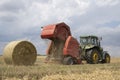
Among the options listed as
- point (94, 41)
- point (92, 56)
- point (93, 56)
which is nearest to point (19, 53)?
point (92, 56)

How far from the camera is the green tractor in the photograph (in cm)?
2667

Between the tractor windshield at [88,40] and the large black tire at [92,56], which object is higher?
the tractor windshield at [88,40]

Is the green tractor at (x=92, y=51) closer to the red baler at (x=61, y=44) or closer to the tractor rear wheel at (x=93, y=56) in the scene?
the tractor rear wheel at (x=93, y=56)

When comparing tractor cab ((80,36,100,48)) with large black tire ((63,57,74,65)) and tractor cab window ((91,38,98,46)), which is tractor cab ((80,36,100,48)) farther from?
large black tire ((63,57,74,65))

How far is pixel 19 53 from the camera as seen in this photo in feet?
64.8

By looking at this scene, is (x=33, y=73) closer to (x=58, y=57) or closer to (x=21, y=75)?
(x=21, y=75)

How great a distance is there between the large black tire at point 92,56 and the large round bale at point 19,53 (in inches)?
269

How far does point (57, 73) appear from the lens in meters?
14.9

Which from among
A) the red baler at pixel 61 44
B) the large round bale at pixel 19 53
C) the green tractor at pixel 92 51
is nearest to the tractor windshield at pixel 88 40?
the green tractor at pixel 92 51

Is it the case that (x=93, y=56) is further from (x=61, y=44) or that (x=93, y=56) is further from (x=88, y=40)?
(x=61, y=44)

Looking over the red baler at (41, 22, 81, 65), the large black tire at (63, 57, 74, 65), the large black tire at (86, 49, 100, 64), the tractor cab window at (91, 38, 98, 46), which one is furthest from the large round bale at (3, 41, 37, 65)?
the tractor cab window at (91, 38, 98, 46)

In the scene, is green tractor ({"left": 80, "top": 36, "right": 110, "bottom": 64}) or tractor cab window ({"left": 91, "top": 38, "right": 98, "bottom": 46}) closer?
green tractor ({"left": 80, "top": 36, "right": 110, "bottom": 64})

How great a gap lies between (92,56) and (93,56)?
0.55 feet

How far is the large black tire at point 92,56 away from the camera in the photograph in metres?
26.5
